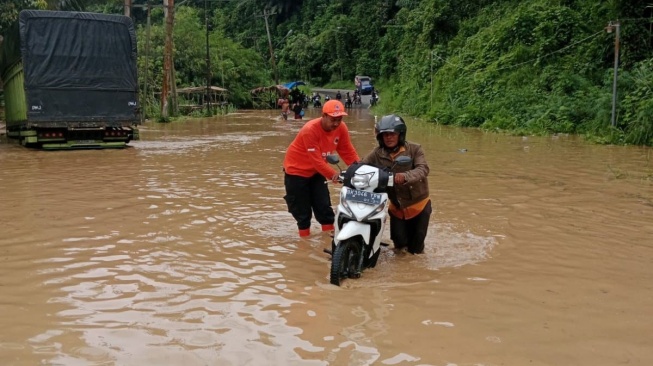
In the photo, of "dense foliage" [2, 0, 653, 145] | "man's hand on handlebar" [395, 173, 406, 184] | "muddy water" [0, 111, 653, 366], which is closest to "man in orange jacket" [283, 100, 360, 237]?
"muddy water" [0, 111, 653, 366]

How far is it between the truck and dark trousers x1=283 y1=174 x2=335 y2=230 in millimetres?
10567

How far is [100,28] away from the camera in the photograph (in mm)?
15711

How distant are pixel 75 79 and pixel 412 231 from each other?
40.1ft

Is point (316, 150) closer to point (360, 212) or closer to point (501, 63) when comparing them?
point (360, 212)

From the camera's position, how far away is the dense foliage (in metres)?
18.7

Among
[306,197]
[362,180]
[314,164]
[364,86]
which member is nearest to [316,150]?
[314,164]

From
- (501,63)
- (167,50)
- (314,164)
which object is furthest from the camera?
(167,50)

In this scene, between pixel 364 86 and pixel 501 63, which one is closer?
pixel 501 63

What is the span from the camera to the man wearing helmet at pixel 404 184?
17.8 feet

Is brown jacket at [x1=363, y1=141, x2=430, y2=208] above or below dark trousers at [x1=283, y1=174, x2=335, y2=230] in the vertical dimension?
above

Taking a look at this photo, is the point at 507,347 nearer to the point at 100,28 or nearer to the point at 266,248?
the point at 266,248

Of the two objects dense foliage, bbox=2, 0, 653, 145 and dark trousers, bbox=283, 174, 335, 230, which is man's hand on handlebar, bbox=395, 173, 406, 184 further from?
dense foliage, bbox=2, 0, 653, 145

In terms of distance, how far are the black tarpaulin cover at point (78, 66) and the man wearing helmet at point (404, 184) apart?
38.6 ft

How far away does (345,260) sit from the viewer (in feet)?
16.7
